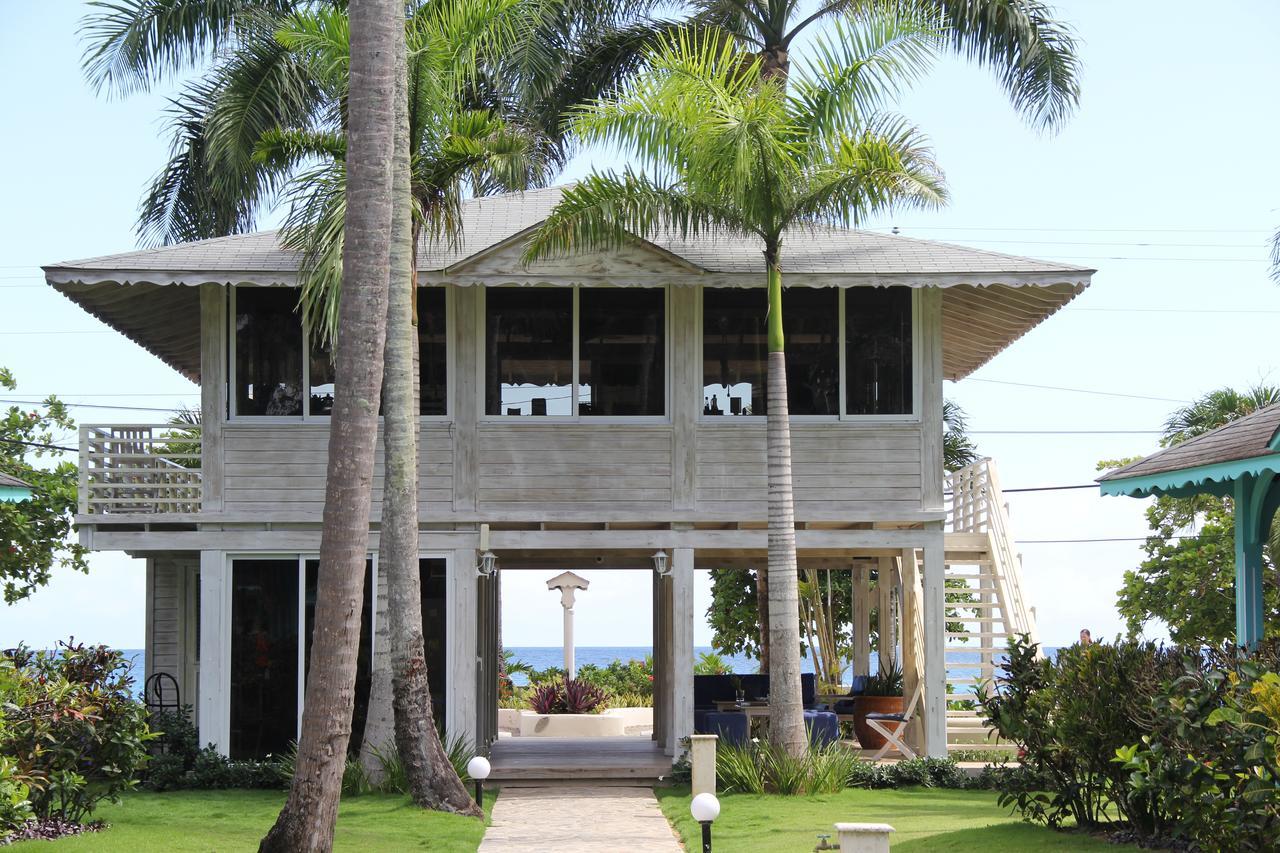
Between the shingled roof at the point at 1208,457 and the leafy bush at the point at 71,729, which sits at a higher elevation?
the shingled roof at the point at 1208,457

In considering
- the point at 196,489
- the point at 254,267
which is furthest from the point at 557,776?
the point at 254,267

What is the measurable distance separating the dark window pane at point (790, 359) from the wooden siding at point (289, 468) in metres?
3.05

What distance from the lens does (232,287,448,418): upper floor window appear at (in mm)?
16609

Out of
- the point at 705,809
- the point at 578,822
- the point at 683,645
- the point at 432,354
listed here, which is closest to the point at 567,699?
the point at 683,645

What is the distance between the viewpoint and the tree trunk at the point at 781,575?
1498cm

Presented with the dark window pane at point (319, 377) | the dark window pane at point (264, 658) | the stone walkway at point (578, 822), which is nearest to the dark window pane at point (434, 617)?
the dark window pane at point (264, 658)

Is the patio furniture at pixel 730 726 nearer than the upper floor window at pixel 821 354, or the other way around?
the patio furniture at pixel 730 726

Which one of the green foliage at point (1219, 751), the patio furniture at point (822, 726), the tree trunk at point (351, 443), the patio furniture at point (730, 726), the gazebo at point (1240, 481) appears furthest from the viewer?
the patio furniture at point (730, 726)

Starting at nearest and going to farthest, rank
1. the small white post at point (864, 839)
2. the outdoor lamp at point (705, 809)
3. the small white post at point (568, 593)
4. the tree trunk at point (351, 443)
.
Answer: the small white post at point (864, 839) → the outdoor lamp at point (705, 809) → the tree trunk at point (351, 443) → the small white post at point (568, 593)

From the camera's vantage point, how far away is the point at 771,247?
1534cm

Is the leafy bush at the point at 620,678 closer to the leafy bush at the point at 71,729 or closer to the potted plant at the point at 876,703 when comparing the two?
the potted plant at the point at 876,703

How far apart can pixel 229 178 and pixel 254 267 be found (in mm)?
5158

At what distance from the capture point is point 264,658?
Result: 16.4 m

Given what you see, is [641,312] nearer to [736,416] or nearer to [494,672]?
[736,416]
